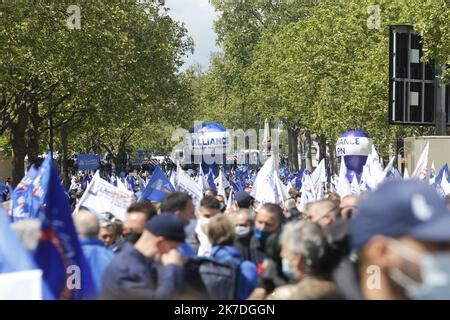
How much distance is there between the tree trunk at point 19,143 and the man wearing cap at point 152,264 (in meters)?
29.0

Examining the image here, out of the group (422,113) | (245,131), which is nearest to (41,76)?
(422,113)

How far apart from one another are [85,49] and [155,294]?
29379 mm

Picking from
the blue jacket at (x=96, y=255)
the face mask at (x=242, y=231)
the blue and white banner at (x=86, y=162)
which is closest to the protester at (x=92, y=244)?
the blue jacket at (x=96, y=255)

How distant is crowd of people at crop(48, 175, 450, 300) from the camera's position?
2.60 meters

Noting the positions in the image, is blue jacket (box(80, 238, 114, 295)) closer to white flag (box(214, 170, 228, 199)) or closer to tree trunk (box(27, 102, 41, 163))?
white flag (box(214, 170, 228, 199))

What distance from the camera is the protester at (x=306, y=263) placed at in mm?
3611

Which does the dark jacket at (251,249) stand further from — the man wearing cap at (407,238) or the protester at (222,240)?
the man wearing cap at (407,238)

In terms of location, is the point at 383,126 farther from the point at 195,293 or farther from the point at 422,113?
the point at 195,293

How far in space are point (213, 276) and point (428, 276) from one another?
2.39 metres

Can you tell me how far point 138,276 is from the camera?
461 centimetres

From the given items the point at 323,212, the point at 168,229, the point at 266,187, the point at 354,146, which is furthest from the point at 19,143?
the point at 168,229

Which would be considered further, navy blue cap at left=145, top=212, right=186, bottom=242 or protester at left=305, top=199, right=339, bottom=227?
protester at left=305, top=199, right=339, bottom=227

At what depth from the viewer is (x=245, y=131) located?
85.1 meters

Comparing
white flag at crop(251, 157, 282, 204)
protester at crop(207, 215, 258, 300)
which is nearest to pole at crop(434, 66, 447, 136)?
white flag at crop(251, 157, 282, 204)
